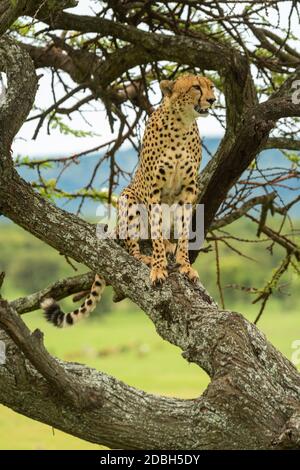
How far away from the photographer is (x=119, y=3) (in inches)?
197

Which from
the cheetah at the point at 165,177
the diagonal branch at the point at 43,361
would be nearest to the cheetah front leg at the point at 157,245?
the cheetah at the point at 165,177

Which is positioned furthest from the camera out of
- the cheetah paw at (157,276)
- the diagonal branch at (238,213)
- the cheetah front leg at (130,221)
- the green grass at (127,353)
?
the green grass at (127,353)

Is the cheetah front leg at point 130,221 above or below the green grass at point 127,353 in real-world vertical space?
below

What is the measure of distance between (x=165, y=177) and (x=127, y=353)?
20838 millimetres

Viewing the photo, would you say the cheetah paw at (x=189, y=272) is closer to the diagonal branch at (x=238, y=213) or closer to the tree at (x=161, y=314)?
the tree at (x=161, y=314)

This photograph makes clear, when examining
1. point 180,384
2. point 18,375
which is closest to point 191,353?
point 18,375

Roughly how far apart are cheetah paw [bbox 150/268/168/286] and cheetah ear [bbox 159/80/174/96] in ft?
2.31

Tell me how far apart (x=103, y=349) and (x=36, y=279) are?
453 cm

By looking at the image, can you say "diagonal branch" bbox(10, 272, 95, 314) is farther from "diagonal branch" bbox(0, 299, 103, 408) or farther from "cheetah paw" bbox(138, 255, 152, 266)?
"diagonal branch" bbox(0, 299, 103, 408)

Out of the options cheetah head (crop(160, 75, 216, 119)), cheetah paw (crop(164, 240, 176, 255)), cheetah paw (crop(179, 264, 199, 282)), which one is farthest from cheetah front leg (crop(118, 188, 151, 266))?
cheetah head (crop(160, 75, 216, 119))

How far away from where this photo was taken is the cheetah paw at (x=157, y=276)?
11.2 ft

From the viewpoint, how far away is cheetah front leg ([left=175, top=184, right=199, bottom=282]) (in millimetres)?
3621

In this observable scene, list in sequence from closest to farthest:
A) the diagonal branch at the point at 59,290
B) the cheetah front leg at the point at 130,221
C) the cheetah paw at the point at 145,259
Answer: the cheetah paw at the point at 145,259 → the cheetah front leg at the point at 130,221 → the diagonal branch at the point at 59,290

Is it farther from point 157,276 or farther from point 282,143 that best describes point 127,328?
point 157,276
